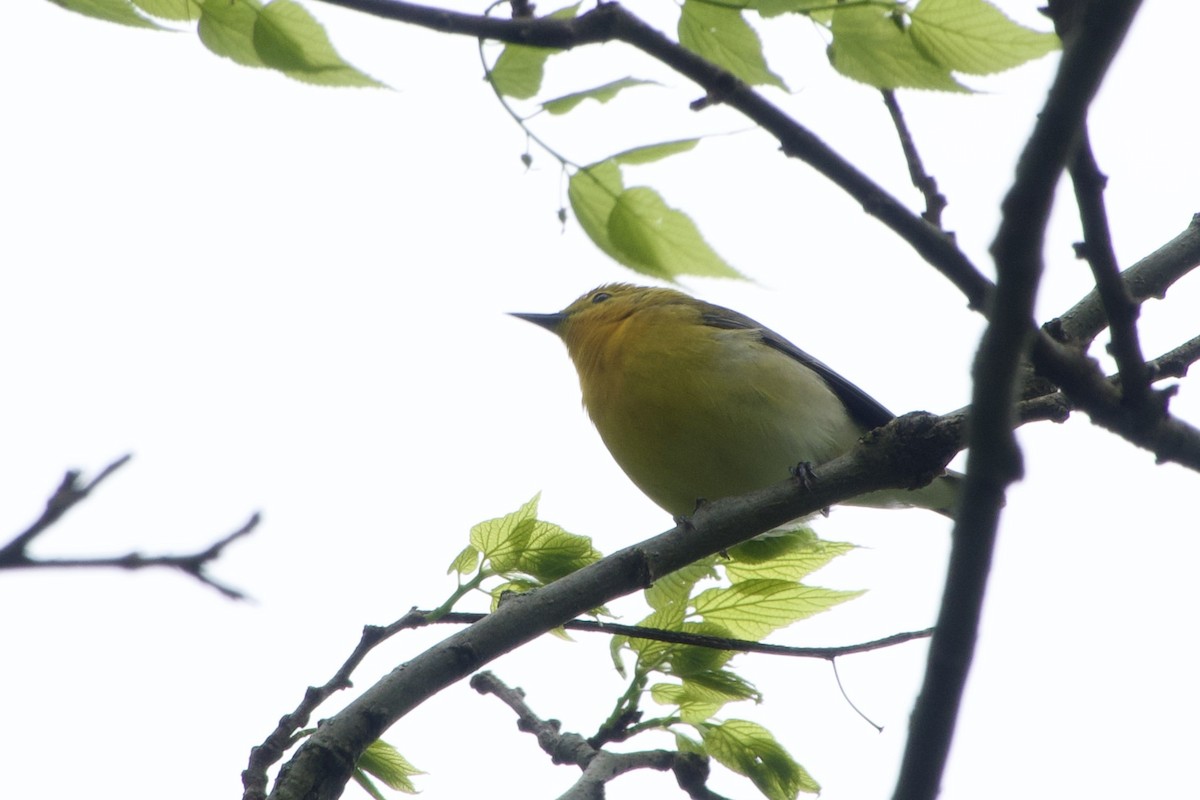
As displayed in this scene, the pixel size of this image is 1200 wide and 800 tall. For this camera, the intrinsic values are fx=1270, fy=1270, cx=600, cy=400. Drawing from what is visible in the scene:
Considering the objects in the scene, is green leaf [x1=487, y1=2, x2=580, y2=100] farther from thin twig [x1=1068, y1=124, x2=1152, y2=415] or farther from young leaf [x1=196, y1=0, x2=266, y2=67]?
thin twig [x1=1068, y1=124, x2=1152, y2=415]

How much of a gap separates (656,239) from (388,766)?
168 cm

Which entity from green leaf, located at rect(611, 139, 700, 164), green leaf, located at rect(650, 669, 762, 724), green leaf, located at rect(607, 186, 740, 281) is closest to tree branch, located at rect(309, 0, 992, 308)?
green leaf, located at rect(611, 139, 700, 164)

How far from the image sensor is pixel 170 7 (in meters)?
2.75

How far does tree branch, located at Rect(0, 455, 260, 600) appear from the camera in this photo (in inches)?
52.3

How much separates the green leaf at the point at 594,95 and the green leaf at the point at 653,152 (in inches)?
5.5

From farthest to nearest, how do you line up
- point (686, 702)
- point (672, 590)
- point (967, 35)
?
1. point (686, 702)
2. point (672, 590)
3. point (967, 35)

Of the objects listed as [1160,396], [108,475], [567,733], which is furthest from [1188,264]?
[108,475]

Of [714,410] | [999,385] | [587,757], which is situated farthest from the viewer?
[714,410]

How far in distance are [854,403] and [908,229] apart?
4.71 m

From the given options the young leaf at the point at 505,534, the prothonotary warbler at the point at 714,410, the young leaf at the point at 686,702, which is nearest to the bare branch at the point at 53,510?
the young leaf at the point at 505,534

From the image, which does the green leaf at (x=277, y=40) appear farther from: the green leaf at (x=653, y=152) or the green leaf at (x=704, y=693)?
the green leaf at (x=704, y=693)

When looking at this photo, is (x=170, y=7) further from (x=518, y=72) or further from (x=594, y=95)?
(x=594, y=95)

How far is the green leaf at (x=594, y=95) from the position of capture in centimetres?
257

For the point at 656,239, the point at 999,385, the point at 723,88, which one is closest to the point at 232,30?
the point at 656,239
